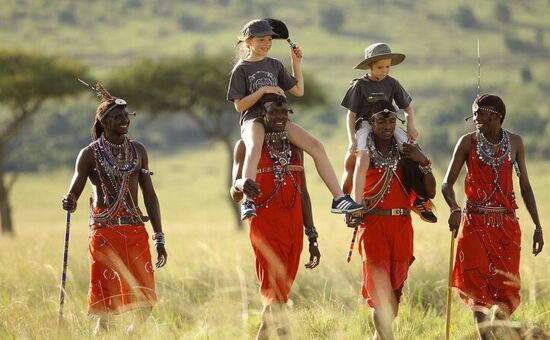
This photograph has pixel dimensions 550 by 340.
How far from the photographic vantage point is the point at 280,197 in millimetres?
8242

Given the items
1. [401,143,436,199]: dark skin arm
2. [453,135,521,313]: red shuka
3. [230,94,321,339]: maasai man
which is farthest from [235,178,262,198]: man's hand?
[453,135,521,313]: red shuka

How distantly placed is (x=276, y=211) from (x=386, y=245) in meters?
0.95

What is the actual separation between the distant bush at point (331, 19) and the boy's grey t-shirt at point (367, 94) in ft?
374

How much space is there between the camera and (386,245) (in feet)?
28.1

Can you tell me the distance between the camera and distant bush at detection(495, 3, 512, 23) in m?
122

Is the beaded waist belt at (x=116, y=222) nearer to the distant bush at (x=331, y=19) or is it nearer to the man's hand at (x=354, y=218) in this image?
the man's hand at (x=354, y=218)

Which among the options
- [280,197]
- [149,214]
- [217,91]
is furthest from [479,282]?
[217,91]

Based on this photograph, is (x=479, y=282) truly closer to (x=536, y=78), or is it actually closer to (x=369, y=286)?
(x=369, y=286)

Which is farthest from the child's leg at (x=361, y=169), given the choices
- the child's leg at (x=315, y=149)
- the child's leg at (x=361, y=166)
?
the child's leg at (x=315, y=149)

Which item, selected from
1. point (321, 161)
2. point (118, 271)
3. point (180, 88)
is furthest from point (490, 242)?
point (180, 88)

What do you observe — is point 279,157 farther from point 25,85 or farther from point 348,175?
point 25,85

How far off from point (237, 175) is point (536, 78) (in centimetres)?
8771

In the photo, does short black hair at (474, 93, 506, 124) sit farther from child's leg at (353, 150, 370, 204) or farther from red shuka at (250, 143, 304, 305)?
red shuka at (250, 143, 304, 305)

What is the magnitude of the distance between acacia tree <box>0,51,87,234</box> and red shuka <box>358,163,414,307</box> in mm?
25062
